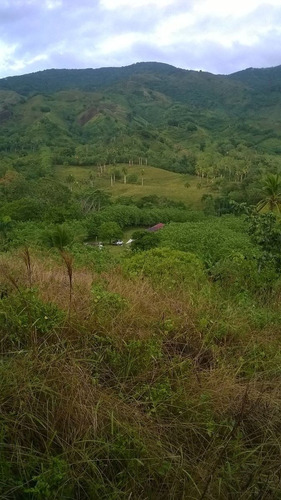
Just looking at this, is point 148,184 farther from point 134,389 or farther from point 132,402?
point 132,402

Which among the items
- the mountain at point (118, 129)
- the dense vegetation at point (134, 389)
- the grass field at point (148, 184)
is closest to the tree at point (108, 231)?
the grass field at point (148, 184)

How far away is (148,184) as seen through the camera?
93.1m

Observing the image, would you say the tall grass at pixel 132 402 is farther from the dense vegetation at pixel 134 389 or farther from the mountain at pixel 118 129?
the mountain at pixel 118 129

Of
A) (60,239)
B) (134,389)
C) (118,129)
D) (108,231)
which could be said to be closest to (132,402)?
(134,389)

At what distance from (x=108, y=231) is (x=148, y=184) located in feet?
140

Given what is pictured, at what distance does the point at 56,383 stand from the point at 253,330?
2.07m

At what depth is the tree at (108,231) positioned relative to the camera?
52.4 metres

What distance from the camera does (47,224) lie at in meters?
47.1

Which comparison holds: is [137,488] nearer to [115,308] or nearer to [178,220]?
[115,308]


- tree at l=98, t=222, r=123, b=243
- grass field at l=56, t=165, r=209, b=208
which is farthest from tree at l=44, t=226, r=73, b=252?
grass field at l=56, t=165, r=209, b=208

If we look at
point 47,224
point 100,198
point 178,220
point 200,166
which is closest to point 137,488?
point 47,224

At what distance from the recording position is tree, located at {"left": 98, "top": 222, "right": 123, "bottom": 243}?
2062 inches

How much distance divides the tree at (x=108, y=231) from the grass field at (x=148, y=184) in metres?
25.0

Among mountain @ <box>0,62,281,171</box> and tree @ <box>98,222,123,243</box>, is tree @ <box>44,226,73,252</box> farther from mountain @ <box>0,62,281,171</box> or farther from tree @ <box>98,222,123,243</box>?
mountain @ <box>0,62,281,171</box>
